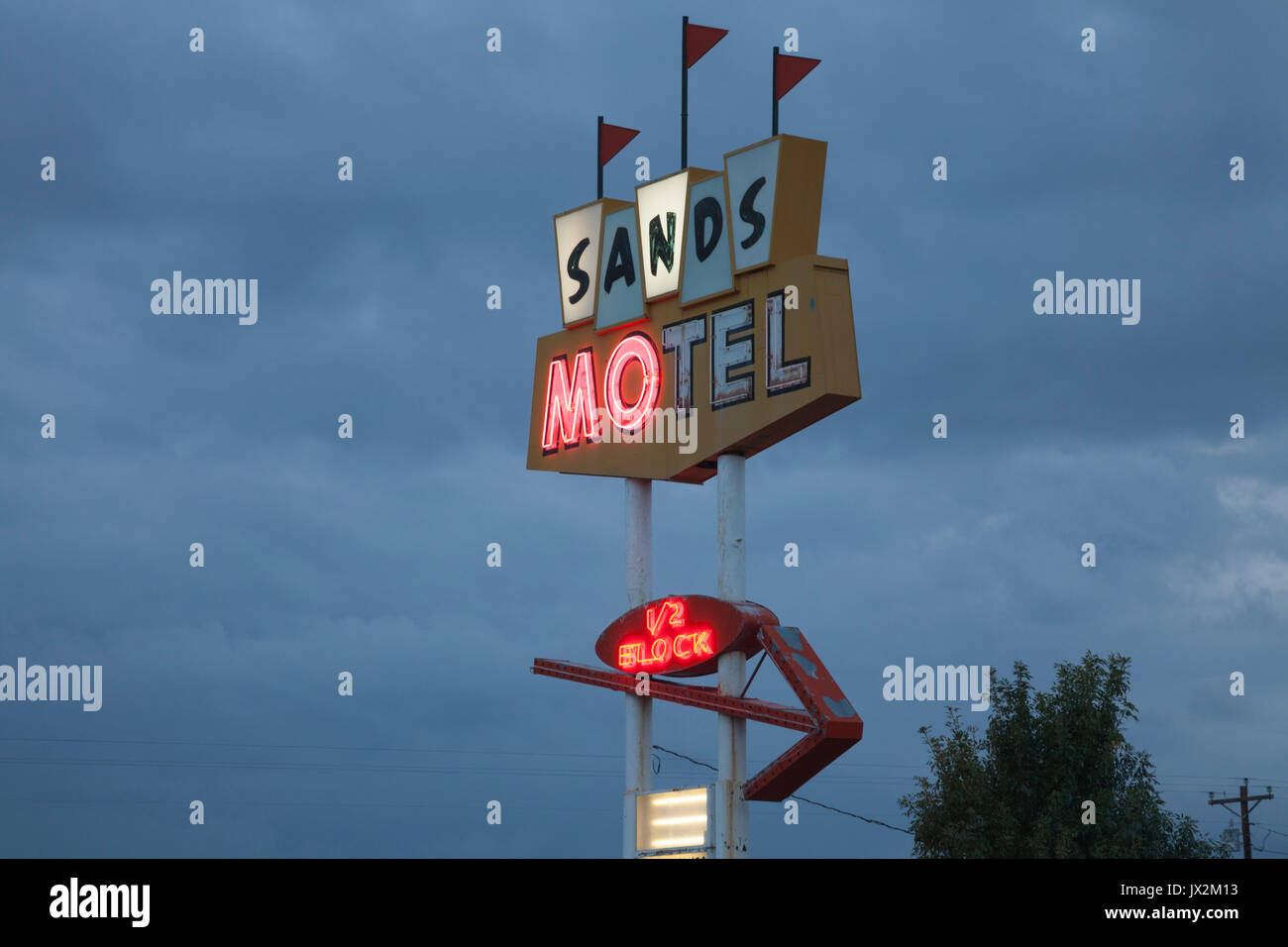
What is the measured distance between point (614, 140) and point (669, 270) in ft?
14.9

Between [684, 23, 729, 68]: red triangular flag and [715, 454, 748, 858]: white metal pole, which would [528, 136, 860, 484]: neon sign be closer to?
[715, 454, 748, 858]: white metal pole

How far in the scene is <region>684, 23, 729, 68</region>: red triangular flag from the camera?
3228 centimetres

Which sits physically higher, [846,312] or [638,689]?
[846,312]

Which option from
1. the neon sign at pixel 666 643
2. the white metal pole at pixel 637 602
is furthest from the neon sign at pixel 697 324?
the neon sign at pixel 666 643

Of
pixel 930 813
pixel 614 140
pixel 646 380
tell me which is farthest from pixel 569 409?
pixel 930 813

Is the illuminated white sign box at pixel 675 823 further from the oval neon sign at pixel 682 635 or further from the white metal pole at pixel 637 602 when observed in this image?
the oval neon sign at pixel 682 635

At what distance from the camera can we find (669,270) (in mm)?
30922

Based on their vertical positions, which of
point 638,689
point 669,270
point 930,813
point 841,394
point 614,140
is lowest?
point 930,813

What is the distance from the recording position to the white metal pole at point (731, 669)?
2828 centimetres

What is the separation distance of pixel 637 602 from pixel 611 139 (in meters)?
9.78

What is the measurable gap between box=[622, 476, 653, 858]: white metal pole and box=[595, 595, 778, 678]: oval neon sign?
2.17 feet
